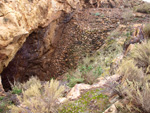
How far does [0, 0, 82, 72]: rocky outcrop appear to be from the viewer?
12.3ft

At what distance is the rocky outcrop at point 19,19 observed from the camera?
376 centimetres

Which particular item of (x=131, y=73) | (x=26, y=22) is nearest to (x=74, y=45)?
(x=26, y=22)

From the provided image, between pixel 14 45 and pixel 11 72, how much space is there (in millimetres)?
2721

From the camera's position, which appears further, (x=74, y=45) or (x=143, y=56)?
(x=74, y=45)

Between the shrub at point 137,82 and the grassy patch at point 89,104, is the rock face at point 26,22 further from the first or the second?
the shrub at point 137,82

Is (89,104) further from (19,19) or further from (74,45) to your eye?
(74,45)

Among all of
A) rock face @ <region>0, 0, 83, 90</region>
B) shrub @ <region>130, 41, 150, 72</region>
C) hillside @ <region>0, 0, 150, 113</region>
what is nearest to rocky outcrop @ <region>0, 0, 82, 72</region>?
rock face @ <region>0, 0, 83, 90</region>

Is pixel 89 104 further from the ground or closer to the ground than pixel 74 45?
closer to the ground

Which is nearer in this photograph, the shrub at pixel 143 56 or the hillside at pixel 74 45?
the shrub at pixel 143 56

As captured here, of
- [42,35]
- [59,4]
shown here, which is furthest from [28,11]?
[59,4]

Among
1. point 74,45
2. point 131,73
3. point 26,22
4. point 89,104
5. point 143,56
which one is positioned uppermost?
point 26,22

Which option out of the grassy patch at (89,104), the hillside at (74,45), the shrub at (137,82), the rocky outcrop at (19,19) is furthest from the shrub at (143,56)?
the rocky outcrop at (19,19)

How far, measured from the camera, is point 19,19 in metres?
4.22

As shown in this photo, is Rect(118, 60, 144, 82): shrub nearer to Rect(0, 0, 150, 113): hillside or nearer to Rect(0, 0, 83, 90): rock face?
Rect(0, 0, 150, 113): hillside
